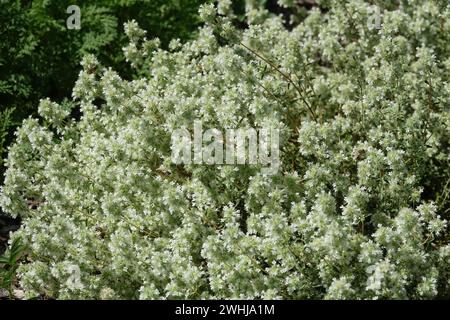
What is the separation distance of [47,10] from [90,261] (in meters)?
2.91

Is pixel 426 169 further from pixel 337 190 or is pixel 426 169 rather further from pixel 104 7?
pixel 104 7

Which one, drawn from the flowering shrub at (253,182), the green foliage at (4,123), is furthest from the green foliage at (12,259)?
the green foliage at (4,123)

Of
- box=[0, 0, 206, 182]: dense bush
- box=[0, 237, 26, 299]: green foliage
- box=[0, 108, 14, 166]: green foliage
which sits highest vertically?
box=[0, 0, 206, 182]: dense bush

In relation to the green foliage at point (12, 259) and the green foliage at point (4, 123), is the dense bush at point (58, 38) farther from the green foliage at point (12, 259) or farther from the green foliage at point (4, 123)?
the green foliage at point (12, 259)

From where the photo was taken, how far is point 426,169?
479 cm

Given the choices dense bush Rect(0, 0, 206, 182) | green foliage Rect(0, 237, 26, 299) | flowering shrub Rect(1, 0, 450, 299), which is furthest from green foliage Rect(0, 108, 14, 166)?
green foliage Rect(0, 237, 26, 299)

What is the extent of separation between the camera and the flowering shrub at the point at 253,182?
3764mm

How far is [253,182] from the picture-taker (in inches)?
157

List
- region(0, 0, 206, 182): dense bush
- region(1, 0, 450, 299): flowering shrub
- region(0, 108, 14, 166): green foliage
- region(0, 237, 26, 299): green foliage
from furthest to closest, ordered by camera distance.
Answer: region(0, 0, 206, 182): dense bush → region(0, 108, 14, 166): green foliage → region(0, 237, 26, 299): green foliage → region(1, 0, 450, 299): flowering shrub

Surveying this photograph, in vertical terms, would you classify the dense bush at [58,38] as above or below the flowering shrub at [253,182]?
above

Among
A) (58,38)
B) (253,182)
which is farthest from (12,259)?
(58,38)

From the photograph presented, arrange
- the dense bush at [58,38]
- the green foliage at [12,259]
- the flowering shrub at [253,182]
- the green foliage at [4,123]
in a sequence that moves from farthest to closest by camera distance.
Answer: the dense bush at [58,38] → the green foliage at [4,123] → the green foliage at [12,259] → the flowering shrub at [253,182]

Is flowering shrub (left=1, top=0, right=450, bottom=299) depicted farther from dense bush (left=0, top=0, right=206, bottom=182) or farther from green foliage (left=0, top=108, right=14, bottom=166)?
dense bush (left=0, top=0, right=206, bottom=182)

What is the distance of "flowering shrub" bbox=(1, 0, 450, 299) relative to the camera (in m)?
3.76
